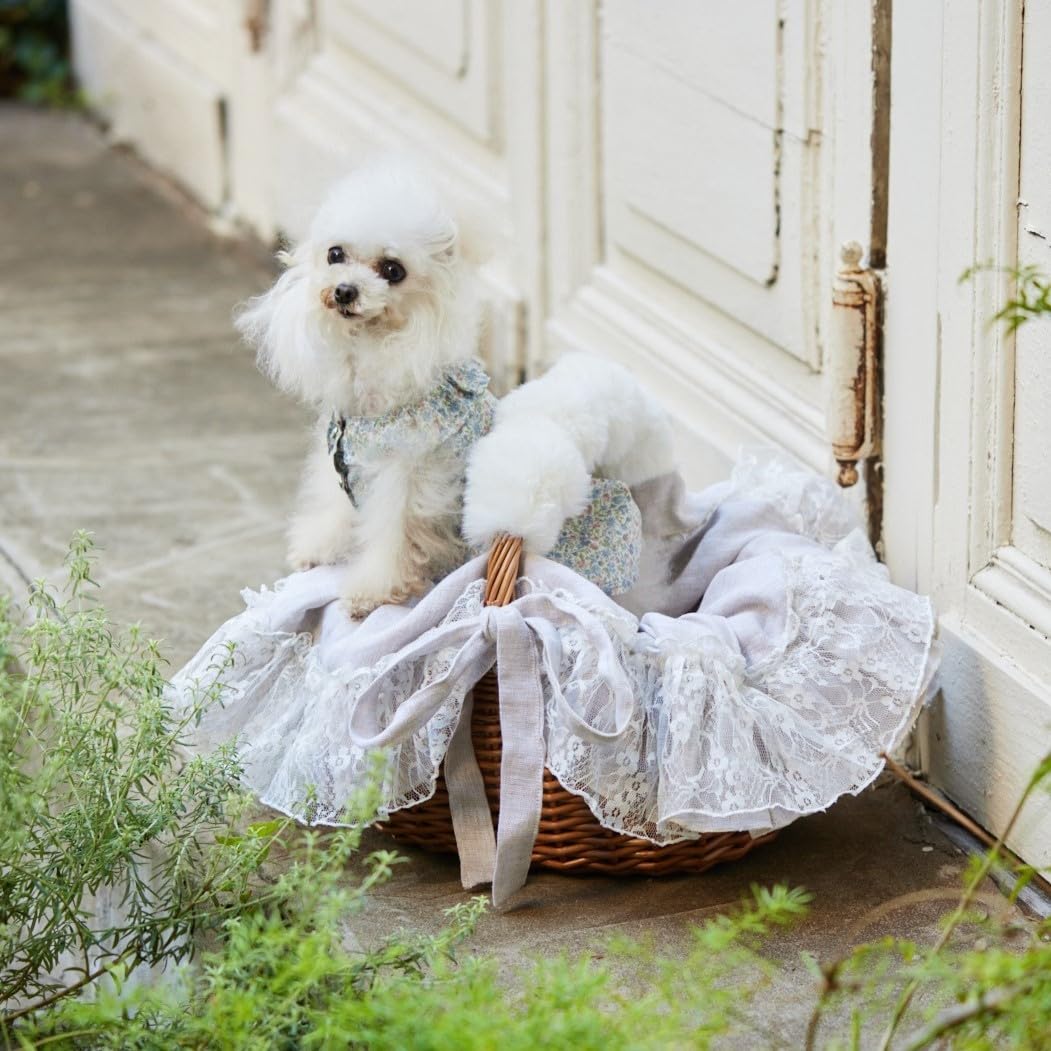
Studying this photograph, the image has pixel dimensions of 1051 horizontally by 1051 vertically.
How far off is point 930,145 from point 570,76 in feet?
4.06

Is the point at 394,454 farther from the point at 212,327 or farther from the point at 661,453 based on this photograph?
the point at 212,327

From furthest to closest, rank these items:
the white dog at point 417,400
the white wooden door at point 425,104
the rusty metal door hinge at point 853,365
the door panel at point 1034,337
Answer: the white wooden door at point 425,104 < the rusty metal door hinge at point 853,365 < the white dog at point 417,400 < the door panel at point 1034,337

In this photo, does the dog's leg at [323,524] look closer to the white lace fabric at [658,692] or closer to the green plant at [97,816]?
the white lace fabric at [658,692]

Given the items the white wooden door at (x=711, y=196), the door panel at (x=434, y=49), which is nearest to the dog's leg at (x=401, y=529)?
the white wooden door at (x=711, y=196)

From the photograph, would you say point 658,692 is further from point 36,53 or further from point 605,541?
point 36,53

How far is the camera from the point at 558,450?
2.22m

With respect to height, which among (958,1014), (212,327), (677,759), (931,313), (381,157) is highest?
(381,157)

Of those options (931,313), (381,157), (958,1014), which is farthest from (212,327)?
(958,1014)

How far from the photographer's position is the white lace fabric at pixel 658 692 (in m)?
2.13

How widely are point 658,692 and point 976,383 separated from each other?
22.7 inches

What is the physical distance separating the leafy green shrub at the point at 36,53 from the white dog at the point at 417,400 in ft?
14.7

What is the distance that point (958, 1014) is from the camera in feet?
4.88

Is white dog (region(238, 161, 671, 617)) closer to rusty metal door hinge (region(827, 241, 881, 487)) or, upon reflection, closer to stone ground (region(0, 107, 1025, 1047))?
rusty metal door hinge (region(827, 241, 881, 487))

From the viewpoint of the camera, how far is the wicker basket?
2.20m
